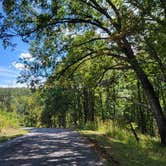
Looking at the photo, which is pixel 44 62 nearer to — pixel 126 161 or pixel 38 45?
pixel 38 45

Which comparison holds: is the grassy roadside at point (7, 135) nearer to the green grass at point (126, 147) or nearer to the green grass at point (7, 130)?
the green grass at point (7, 130)

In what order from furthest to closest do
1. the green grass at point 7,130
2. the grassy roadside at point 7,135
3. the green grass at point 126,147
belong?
the green grass at point 7,130 → the grassy roadside at point 7,135 → the green grass at point 126,147

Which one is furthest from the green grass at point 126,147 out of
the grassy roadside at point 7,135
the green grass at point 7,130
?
the green grass at point 7,130

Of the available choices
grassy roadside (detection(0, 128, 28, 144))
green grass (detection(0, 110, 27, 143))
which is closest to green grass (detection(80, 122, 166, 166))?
grassy roadside (detection(0, 128, 28, 144))

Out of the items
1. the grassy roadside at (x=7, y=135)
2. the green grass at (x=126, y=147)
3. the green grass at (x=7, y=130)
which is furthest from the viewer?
the green grass at (x=7, y=130)

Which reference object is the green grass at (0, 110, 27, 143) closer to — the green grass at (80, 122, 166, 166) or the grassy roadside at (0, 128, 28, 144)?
the grassy roadside at (0, 128, 28, 144)

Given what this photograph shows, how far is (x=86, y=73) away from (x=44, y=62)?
12.2ft

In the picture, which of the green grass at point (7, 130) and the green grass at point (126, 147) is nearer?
the green grass at point (126, 147)

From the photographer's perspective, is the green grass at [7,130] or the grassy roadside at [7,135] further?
the green grass at [7,130]

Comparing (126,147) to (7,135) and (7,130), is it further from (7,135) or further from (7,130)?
(7,130)

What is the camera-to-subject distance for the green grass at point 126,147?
8514 millimetres

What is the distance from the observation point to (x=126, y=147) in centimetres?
1195

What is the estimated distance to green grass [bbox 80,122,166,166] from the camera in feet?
27.9

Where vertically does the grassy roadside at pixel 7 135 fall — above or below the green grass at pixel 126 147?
above
